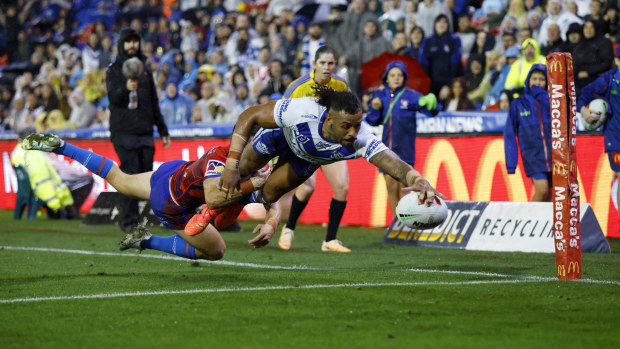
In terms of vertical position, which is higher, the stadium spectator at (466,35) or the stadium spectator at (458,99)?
the stadium spectator at (466,35)

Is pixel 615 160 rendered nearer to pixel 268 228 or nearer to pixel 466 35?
pixel 268 228

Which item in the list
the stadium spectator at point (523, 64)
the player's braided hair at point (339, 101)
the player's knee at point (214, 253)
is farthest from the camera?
the stadium spectator at point (523, 64)

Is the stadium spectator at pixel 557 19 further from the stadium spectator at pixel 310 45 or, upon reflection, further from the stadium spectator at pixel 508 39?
the stadium spectator at pixel 310 45

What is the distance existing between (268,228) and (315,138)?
110 cm

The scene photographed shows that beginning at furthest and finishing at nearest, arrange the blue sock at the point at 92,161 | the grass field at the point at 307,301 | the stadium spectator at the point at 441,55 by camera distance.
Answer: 1. the stadium spectator at the point at 441,55
2. the blue sock at the point at 92,161
3. the grass field at the point at 307,301

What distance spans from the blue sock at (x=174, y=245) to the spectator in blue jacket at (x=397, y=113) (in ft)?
15.7

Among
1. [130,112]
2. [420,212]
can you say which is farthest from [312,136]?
[130,112]

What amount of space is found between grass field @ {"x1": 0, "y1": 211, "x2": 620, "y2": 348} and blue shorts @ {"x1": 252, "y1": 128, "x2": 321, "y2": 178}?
3.28 feet

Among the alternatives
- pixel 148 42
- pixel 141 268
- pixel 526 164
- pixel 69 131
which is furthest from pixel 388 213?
pixel 148 42

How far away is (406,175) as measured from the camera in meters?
6.84

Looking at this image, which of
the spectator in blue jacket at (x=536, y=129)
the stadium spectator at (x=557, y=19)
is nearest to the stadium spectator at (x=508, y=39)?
the stadium spectator at (x=557, y=19)

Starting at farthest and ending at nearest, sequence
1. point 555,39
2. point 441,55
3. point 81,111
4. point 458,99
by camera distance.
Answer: point 81,111, point 441,55, point 458,99, point 555,39

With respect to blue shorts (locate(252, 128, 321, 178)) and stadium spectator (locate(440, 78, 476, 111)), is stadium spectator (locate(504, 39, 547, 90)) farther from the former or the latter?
blue shorts (locate(252, 128, 321, 178))

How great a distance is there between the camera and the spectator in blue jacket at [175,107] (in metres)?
21.1
